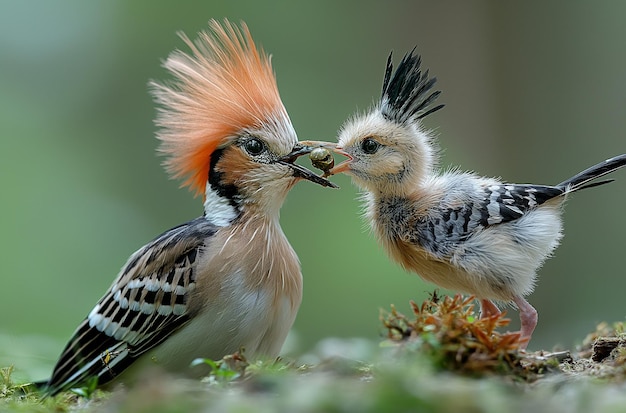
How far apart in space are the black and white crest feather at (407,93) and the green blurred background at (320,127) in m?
3.25

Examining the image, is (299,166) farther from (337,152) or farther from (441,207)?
(441,207)

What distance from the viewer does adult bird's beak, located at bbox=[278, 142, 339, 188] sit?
3520 mm

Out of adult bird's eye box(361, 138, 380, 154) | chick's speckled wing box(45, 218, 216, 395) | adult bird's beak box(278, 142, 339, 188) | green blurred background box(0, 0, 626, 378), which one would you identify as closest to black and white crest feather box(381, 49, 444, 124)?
adult bird's eye box(361, 138, 380, 154)

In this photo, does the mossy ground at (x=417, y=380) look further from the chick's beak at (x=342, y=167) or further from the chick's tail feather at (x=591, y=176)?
the chick's beak at (x=342, y=167)

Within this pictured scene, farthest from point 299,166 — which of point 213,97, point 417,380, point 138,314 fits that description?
point 417,380

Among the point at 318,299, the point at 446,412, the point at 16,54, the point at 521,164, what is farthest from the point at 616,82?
the point at 16,54

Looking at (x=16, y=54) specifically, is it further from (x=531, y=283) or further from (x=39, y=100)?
(x=531, y=283)

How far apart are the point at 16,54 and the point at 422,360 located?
9203mm

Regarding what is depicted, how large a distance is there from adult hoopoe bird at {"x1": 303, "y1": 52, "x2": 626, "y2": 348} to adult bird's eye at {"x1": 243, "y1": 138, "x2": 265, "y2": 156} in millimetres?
320

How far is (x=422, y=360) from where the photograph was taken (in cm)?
213

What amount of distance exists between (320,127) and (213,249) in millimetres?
5568

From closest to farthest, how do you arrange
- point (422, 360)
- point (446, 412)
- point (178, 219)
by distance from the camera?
1. point (446, 412)
2. point (422, 360)
3. point (178, 219)

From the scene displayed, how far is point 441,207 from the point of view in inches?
132

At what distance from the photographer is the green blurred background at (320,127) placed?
746 cm
